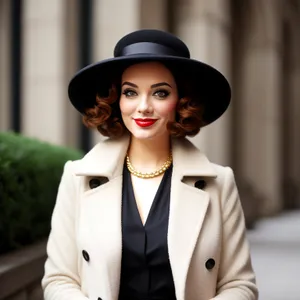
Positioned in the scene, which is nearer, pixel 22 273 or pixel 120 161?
pixel 120 161

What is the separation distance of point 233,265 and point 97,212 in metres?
0.67

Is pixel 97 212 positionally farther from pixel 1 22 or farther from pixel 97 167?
pixel 1 22

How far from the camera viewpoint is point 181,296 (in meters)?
2.76

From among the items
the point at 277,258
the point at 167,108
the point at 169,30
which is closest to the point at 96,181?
the point at 167,108

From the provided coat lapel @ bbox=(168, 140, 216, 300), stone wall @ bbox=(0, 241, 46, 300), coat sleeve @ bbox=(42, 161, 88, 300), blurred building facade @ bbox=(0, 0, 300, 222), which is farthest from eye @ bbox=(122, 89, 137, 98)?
blurred building facade @ bbox=(0, 0, 300, 222)

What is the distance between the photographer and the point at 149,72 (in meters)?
2.88

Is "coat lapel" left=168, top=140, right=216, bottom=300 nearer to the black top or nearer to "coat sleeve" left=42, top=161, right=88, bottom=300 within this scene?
the black top

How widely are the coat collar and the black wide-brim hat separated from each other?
20cm

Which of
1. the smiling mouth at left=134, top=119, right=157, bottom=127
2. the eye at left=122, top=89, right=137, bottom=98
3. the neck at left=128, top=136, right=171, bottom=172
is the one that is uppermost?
the eye at left=122, top=89, right=137, bottom=98

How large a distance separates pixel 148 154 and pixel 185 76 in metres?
0.41

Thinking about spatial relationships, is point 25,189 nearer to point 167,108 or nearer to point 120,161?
point 120,161

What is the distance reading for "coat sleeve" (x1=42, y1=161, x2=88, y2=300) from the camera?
2908 millimetres

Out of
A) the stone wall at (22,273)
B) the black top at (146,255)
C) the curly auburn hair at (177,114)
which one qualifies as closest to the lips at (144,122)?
the curly auburn hair at (177,114)

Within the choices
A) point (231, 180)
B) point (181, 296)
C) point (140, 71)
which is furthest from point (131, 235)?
point (140, 71)
